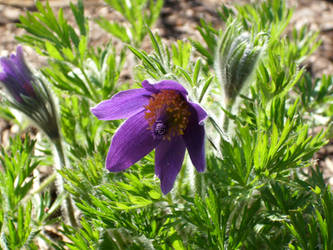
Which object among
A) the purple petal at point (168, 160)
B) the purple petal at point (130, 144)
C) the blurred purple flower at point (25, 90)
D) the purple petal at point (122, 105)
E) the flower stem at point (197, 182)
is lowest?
the flower stem at point (197, 182)

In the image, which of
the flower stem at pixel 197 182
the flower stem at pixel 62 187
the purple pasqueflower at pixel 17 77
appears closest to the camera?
the flower stem at pixel 197 182

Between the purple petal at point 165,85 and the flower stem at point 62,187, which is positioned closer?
the purple petal at point 165,85

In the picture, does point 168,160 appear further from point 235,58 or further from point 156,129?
point 235,58

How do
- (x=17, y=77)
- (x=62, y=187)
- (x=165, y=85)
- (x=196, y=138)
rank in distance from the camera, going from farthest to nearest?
(x=62, y=187) → (x=17, y=77) → (x=196, y=138) → (x=165, y=85)

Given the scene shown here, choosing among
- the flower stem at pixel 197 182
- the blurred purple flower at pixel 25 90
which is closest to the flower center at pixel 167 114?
the flower stem at pixel 197 182

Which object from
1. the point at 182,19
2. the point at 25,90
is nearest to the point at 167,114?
the point at 25,90

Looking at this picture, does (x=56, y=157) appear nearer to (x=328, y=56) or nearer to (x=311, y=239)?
(x=311, y=239)

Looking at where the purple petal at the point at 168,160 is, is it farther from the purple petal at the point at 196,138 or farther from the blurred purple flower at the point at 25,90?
the blurred purple flower at the point at 25,90
